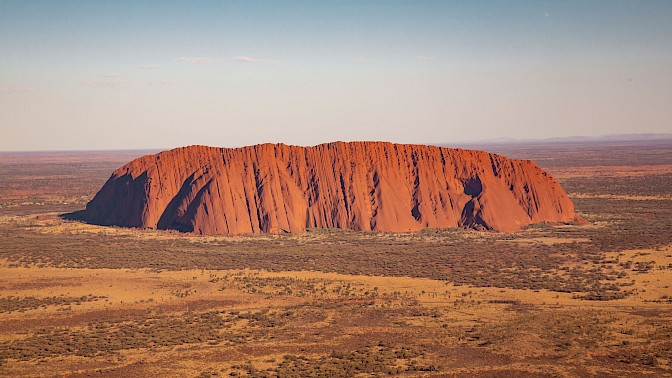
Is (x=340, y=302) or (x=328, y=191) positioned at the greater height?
(x=328, y=191)

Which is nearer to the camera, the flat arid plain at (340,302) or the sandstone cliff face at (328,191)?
the flat arid plain at (340,302)

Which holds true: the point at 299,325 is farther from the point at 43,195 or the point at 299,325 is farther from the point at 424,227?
the point at 43,195

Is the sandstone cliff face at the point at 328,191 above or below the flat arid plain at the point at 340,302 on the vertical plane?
above

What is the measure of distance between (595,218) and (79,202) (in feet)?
228

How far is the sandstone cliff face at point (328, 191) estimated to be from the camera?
66.7 metres

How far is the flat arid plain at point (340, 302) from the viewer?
28.9 metres

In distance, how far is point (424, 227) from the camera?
222 ft

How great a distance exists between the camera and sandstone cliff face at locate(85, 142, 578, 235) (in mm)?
66688

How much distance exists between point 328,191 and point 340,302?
3051 cm

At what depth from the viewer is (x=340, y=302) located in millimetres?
39000

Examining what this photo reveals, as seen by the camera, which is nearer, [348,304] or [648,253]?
[348,304]

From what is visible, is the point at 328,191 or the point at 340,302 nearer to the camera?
the point at 340,302

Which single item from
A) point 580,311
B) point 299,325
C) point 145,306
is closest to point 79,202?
point 145,306

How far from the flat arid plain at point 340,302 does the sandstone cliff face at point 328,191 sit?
7.93 ft
